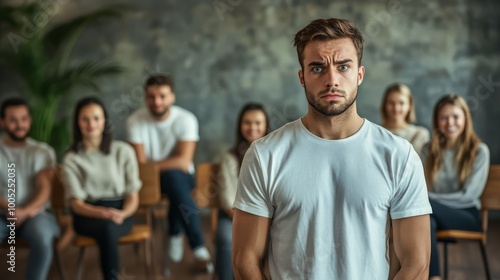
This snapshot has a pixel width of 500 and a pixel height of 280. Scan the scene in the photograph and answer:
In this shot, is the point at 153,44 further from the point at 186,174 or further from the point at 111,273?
the point at 111,273

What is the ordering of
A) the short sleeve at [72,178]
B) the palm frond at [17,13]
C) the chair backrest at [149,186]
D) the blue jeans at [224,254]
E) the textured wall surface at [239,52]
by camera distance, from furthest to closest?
the textured wall surface at [239,52] < the palm frond at [17,13] < the chair backrest at [149,186] < the short sleeve at [72,178] < the blue jeans at [224,254]

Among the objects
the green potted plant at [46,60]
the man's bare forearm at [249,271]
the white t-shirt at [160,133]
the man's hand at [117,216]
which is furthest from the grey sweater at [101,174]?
the man's bare forearm at [249,271]

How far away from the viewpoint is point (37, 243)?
13.2ft

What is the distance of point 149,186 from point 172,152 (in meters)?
0.70

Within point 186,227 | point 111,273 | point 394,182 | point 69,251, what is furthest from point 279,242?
point 69,251

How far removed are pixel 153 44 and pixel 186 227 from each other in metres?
2.17

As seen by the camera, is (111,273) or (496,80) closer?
(111,273)

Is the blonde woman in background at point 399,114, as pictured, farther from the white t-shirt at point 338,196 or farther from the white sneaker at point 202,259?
the white t-shirt at point 338,196

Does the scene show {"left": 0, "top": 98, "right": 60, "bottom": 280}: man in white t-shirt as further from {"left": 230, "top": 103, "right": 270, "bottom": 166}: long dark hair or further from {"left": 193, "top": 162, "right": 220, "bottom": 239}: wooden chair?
{"left": 230, "top": 103, "right": 270, "bottom": 166}: long dark hair

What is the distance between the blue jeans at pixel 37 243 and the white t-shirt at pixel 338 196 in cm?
254

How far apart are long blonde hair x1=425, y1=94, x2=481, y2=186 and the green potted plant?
2.87 meters

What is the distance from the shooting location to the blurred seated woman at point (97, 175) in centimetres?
408

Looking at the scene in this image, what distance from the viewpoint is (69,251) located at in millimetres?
5391

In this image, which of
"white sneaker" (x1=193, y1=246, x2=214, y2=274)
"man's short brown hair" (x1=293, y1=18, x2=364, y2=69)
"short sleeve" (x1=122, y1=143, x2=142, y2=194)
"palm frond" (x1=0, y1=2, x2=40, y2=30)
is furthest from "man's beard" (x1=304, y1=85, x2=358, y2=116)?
"palm frond" (x1=0, y1=2, x2=40, y2=30)
